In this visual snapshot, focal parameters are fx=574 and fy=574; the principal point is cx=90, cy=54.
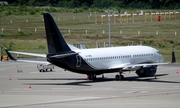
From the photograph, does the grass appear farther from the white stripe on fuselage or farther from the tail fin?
the tail fin

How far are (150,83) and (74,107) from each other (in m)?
18.3

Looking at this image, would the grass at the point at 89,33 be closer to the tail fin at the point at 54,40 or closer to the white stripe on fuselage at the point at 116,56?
the white stripe on fuselage at the point at 116,56

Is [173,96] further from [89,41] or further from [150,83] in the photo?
[89,41]

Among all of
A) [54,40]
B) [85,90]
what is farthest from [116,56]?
[85,90]

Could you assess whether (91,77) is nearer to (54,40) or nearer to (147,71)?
(147,71)

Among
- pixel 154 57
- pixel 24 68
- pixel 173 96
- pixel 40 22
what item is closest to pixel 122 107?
pixel 173 96

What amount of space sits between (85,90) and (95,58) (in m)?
7.46

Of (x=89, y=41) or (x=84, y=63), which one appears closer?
(x=84, y=63)

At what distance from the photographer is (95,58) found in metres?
60.5

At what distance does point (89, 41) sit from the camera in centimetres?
10950

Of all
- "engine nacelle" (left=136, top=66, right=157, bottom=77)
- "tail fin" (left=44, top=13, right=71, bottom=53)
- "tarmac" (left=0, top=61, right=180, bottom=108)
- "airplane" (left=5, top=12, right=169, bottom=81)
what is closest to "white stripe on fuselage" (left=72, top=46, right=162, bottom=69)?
"airplane" (left=5, top=12, right=169, bottom=81)

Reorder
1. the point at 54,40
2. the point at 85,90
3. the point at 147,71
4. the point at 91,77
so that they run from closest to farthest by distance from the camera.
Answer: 1. the point at 85,90
2. the point at 54,40
3. the point at 91,77
4. the point at 147,71

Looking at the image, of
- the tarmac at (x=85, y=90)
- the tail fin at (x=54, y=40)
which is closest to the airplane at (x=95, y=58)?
the tail fin at (x=54, y=40)

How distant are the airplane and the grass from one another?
73.8 feet
